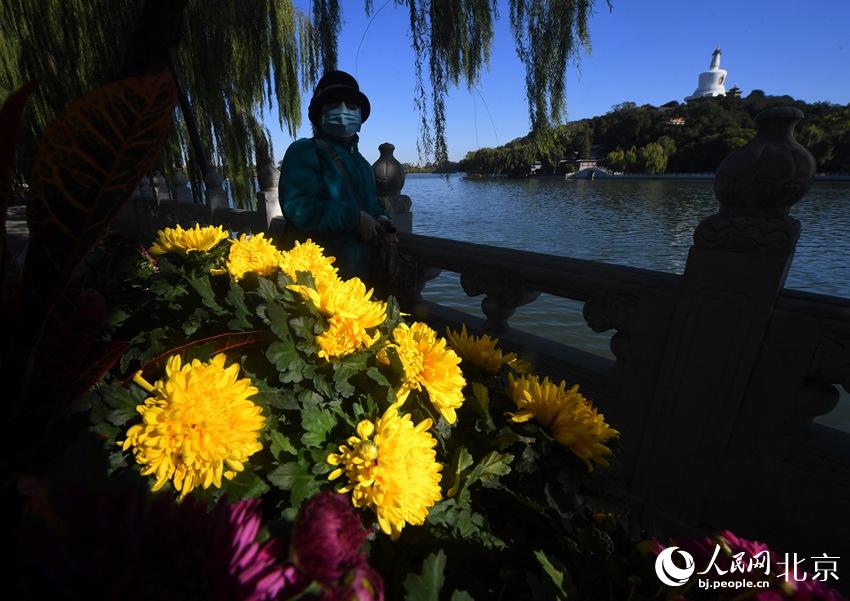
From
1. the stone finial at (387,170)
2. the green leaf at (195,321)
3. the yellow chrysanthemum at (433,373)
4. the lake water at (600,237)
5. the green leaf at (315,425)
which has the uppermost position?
the stone finial at (387,170)

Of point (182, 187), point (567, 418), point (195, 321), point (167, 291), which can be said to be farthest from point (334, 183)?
point (182, 187)

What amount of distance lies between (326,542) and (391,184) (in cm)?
368

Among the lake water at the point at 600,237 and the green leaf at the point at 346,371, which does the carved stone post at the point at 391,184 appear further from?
the green leaf at the point at 346,371

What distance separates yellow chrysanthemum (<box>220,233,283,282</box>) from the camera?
115 centimetres

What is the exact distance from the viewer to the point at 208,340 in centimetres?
88

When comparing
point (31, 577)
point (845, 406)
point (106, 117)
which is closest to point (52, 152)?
point (106, 117)

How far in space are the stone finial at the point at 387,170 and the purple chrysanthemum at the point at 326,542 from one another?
352 cm

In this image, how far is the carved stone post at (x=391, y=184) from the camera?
146 inches

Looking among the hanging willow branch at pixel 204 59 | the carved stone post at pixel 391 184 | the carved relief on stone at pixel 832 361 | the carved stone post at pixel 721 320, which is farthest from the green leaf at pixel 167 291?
the hanging willow branch at pixel 204 59

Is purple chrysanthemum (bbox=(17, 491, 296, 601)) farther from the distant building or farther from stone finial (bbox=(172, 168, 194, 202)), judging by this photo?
the distant building

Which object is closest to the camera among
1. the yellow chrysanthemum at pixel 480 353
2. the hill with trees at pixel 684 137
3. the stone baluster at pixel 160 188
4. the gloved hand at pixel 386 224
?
the yellow chrysanthemum at pixel 480 353

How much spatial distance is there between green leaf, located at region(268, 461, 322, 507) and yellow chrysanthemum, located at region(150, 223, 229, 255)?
0.79m

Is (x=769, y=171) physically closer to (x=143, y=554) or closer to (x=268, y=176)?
(x=143, y=554)

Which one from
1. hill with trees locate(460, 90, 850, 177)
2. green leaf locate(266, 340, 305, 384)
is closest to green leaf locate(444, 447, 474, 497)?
green leaf locate(266, 340, 305, 384)
